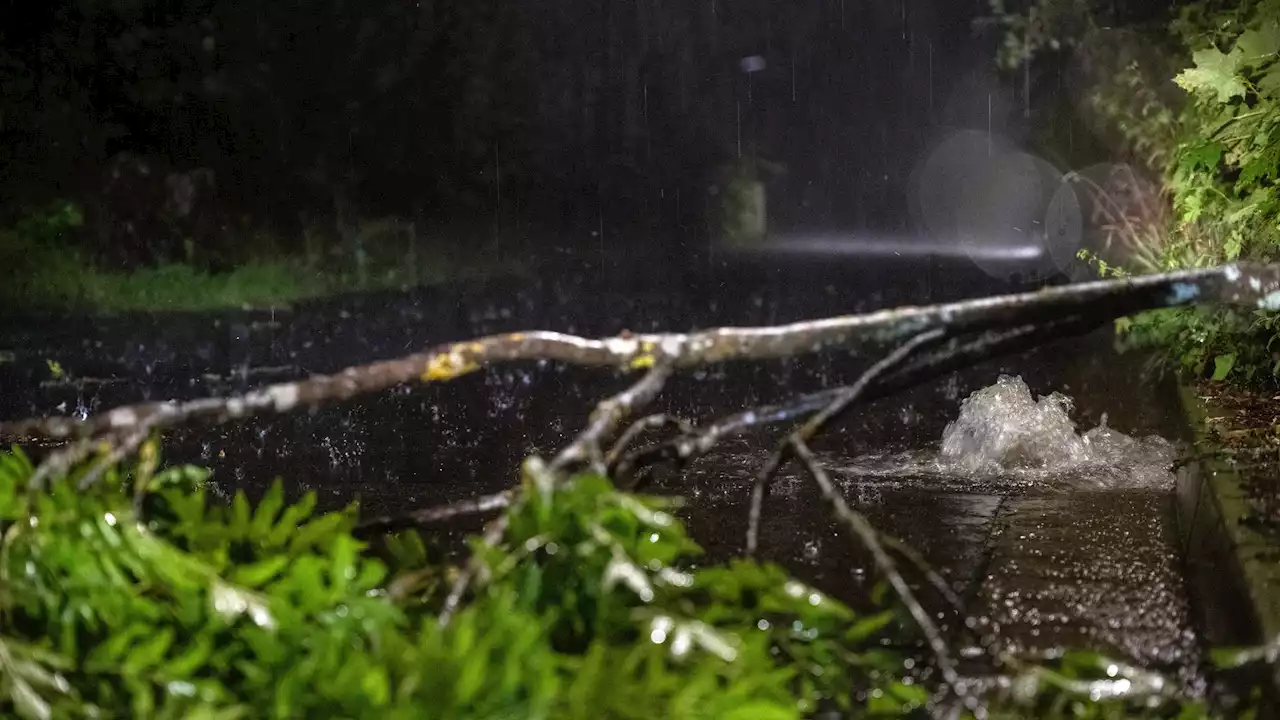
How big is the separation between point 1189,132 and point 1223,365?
2.81 meters

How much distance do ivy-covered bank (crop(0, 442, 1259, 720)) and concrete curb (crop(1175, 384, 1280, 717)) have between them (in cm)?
79

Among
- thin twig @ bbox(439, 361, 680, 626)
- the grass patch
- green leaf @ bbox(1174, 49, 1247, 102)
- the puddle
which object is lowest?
the grass patch

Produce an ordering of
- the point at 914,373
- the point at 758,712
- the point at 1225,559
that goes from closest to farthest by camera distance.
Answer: the point at 758,712 < the point at 914,373 < the point at 1225,559

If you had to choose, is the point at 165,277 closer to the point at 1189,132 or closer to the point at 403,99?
the point at 403,99

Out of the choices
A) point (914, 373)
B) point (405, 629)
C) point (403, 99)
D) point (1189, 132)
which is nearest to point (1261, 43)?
point (1189, 132)

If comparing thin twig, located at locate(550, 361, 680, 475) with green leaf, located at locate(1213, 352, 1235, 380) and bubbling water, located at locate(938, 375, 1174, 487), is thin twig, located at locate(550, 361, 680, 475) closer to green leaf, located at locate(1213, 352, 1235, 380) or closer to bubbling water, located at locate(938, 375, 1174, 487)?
bubbling water, located at locate(938, 375, 1174, 487)

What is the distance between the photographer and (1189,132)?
9.93 metres

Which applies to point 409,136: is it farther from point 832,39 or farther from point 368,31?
point 832,39

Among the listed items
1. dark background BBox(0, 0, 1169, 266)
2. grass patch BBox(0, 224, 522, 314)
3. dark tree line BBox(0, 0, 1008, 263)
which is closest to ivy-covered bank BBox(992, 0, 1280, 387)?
dark background BBox(0, 0, 1169, 266)

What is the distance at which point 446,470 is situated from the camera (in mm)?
7594

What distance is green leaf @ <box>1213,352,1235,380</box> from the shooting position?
313 inches

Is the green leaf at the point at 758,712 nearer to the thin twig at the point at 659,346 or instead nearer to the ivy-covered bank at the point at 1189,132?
the thin twig at the point at 659,346

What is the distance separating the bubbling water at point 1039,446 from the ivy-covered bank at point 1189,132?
0.98 metres

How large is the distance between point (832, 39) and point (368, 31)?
96.5 ft
